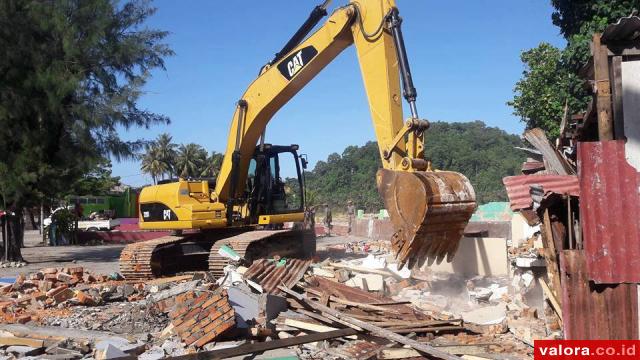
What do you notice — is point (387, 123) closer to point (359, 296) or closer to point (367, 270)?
point (359, 296)

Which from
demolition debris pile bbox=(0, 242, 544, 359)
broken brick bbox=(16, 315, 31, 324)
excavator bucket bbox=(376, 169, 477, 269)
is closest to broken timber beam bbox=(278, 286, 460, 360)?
demolition debris pile bbox=(0, 242, 544, 359)

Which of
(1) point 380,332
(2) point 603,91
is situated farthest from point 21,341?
(2) point 603,91

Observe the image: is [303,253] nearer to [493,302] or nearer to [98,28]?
[493,302]

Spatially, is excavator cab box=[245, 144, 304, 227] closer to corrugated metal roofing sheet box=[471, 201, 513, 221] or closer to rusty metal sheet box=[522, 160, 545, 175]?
rusty metal sheet box=[522, 160, 545, 175]

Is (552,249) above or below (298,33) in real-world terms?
below

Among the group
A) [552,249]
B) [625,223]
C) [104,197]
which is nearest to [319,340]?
[552,249]

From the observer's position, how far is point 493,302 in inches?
369

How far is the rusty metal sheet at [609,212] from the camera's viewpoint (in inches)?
233

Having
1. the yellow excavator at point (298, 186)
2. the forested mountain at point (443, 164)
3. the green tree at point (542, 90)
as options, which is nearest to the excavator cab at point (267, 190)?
the yellow excavator at point (298, 186)

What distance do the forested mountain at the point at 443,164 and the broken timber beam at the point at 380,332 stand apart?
157ft

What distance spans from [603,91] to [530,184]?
1.34 m

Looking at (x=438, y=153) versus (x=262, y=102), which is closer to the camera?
(x=262, y=102)

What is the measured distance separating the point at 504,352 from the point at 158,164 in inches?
2822

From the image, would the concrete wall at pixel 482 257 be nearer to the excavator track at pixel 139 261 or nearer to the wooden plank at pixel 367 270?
the wooden plank at pixel 367 270
